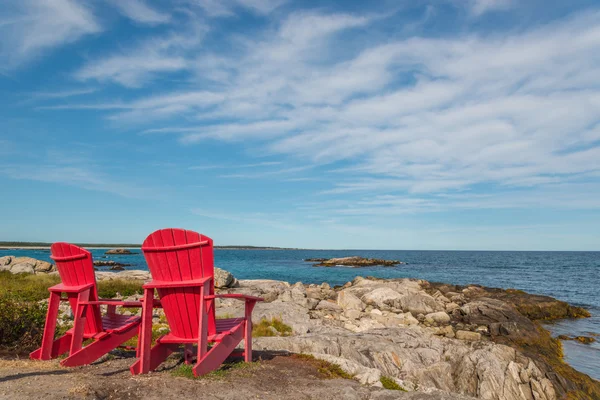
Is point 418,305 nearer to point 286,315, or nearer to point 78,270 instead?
point 286,315

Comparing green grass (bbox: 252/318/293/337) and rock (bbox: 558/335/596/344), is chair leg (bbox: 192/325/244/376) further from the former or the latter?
rock (bbox: 558/335/596/344)

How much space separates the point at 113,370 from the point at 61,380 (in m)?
0.97

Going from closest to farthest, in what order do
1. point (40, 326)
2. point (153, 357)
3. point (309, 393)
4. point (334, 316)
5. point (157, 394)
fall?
point (157, 394) < point (309, 393) < point (153, 357) < point (40, 326) < point (334, 316)

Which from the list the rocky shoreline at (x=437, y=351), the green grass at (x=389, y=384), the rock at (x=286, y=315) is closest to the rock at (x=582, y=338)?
the rocky shoreline at (x=437, y=351)

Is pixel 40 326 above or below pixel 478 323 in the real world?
above

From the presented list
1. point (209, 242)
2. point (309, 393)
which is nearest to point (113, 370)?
point (209, 242)

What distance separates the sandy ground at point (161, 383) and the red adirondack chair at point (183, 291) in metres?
0.27

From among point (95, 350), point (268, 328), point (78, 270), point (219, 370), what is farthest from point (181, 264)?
point (268, 328)

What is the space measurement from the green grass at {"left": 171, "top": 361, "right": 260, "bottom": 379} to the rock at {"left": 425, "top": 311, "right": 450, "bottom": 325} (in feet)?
41.1

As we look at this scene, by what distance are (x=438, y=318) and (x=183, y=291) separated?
46.7ft

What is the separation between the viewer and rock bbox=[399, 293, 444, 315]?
17.8m

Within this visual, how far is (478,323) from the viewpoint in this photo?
16.3m

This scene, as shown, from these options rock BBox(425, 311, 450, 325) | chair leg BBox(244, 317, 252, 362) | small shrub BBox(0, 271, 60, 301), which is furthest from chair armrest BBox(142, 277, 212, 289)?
rock BBox(425, 311, 450, 325)

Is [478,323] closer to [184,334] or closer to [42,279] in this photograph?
[184,334]
